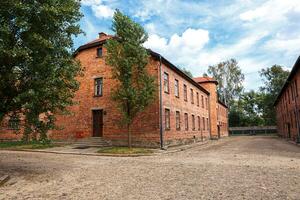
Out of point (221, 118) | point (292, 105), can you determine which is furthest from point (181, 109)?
point (221, 118)

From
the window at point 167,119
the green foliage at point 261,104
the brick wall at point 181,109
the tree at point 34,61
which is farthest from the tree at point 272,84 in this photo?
the tree at point 34,61

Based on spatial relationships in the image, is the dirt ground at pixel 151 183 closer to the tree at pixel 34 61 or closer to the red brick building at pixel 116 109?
the tree at pixel 34 61

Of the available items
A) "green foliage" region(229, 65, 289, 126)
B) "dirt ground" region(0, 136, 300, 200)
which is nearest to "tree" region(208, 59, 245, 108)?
"green foliage" region(229, 65, 289, 126)

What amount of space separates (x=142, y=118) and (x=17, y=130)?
38.1ft

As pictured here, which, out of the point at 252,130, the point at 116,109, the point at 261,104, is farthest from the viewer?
the point at 261,104

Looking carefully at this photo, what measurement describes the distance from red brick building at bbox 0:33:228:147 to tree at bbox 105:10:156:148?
1.24m

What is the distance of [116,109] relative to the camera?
20.2 m

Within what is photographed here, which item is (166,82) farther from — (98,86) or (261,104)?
(261,104)

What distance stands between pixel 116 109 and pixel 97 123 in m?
2.24

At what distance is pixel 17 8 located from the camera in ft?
24.8

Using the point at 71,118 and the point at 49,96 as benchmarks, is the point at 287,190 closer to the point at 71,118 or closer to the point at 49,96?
the point at 49,96

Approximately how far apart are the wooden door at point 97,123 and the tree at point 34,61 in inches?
484

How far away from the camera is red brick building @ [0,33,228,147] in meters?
19.2

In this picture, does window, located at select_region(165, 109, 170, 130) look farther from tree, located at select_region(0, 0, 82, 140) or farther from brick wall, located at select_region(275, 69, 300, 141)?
tree, located at select_region(0, 0, 82, 140)
